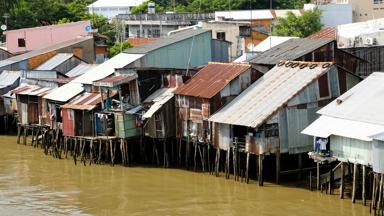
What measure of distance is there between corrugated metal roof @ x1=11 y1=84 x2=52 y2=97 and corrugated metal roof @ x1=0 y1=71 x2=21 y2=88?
301cm

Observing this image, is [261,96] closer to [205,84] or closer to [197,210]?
[205,84]

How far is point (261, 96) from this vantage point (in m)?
31.6

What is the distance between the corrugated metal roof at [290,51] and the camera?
111 feet

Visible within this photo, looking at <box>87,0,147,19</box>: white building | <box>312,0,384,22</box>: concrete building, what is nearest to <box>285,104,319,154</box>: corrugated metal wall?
<box>312,0,384,22</box>: concrete building

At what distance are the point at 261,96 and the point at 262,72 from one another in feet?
8.61

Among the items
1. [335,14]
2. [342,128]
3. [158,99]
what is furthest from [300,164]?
[335,14]

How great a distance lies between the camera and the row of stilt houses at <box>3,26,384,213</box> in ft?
92.2

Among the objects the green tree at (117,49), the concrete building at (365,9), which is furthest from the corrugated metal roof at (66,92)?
the concrete building at (365,9)

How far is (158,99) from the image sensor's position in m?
35.5

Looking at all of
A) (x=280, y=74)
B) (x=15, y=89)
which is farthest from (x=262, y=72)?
(x=15, y=89)

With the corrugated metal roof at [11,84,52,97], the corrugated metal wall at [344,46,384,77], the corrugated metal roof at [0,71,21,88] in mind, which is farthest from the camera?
the corrugated metal roof at [0,71,21,88]

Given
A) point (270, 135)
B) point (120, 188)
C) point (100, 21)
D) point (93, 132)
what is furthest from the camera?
point (100, 21)

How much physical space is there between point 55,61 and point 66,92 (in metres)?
9.79

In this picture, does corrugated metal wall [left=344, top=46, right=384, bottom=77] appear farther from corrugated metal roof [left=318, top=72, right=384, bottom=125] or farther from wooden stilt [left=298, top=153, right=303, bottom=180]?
wooden stilt [left=298, top=153, right=303, bottom=180]
